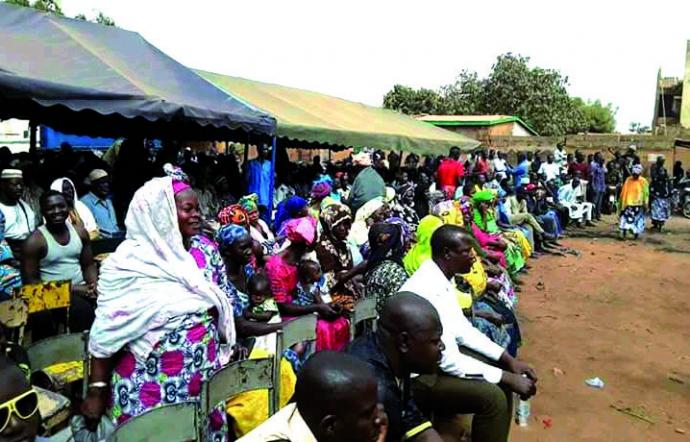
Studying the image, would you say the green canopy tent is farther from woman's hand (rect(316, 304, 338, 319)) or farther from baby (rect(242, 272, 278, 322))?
baby (rect(242, 272, 278, 322))

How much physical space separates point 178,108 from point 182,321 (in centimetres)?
352

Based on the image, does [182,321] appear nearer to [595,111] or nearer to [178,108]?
[178,108]

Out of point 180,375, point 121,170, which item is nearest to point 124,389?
point 180,375

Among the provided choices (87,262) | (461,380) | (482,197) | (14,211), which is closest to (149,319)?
(461,380)

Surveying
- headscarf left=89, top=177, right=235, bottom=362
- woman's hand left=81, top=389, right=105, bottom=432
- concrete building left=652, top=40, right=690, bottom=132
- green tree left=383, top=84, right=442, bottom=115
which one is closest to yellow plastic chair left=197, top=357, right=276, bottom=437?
headscarf left=89, top=177, right=235, bottom=362

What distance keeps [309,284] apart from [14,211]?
2.62 m

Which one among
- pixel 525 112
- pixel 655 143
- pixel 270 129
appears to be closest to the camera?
pixel 270 129

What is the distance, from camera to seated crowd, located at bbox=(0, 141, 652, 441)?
1927mm

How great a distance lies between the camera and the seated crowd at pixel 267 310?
1.93m

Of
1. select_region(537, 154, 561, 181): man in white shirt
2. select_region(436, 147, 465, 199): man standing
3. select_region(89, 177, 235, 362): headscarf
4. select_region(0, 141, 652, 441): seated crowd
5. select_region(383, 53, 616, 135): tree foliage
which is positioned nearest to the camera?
A: select_region(0, 141, 652, 441): seated crowd

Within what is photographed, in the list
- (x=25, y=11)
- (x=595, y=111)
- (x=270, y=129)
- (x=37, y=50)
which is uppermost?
(x=595, y=111)

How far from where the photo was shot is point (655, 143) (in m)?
19.1

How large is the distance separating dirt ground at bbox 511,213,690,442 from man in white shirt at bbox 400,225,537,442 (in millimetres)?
1057

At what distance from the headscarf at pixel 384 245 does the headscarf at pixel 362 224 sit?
1508 millimetres
